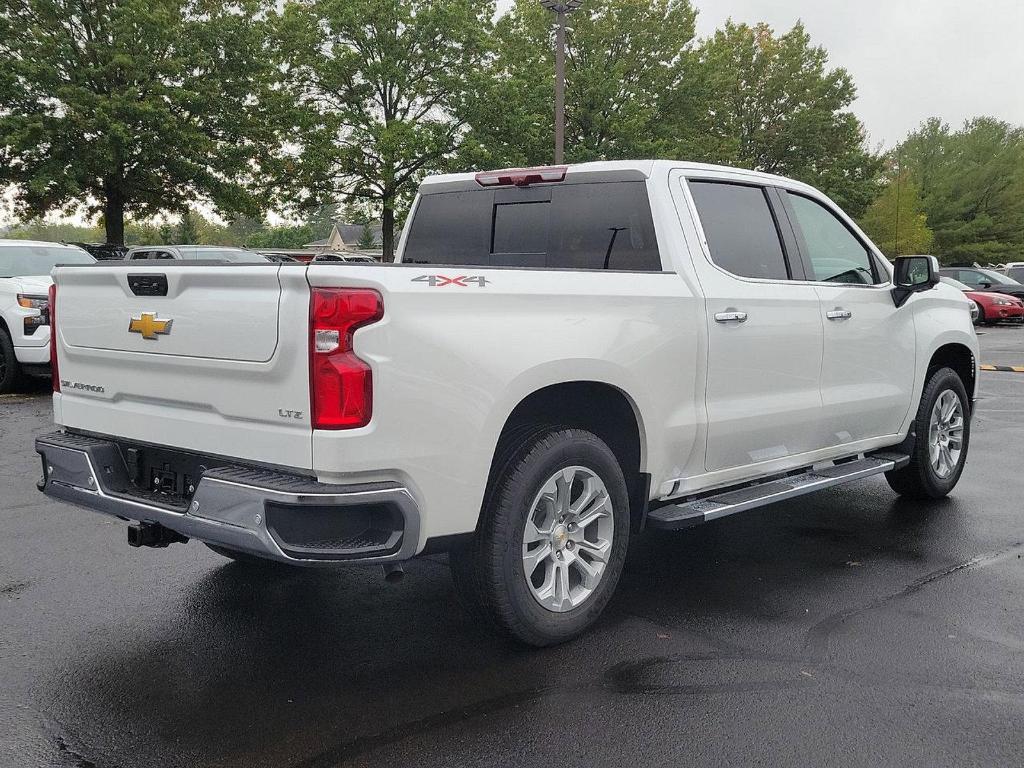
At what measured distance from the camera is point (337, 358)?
3.14 metres

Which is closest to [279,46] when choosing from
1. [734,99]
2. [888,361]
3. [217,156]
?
[217,156]

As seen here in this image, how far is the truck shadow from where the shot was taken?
10.5 feet

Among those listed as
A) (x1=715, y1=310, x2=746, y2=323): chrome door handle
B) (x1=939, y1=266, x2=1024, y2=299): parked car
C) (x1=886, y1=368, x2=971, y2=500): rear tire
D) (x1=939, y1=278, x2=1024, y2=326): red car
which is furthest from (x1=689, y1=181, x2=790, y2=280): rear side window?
(x1=939, y1=266, x2=1024, y2=299): parked car

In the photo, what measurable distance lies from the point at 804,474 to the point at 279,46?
3318 centimetres

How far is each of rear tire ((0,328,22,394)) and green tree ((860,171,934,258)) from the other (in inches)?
1693

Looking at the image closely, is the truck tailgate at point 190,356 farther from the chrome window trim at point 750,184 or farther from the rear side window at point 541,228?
the chrome window trim at point 750,184

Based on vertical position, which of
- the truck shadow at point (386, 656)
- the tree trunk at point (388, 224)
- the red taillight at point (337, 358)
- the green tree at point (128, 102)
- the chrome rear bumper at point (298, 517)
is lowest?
the truck shadow at point (386, 656)

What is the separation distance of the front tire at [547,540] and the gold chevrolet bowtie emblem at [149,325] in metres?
1.34

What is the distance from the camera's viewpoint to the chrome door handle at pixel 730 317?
14.5ft

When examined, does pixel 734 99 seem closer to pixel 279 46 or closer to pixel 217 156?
pixel 279 46

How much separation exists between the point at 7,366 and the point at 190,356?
29.1 feet

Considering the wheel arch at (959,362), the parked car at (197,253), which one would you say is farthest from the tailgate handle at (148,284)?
the parked car at (197,253)

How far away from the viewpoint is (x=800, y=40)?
4597 centimetres

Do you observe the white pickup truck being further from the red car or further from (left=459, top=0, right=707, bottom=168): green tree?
(left=459, top=0, right=707, bottom=168): green tree
